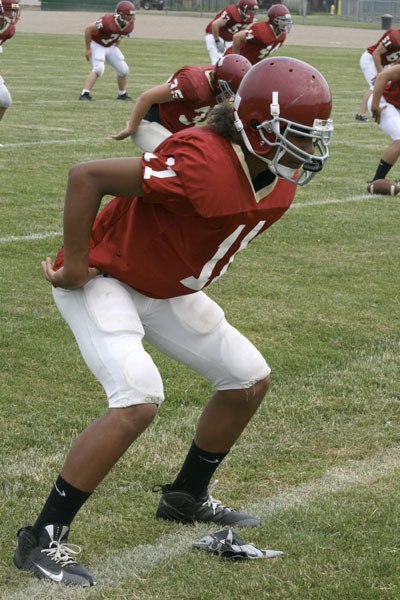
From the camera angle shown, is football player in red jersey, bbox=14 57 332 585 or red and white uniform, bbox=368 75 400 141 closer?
football player in red jersey, bbox=14 57 332 585

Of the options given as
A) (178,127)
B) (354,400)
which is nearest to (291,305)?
(354,400)

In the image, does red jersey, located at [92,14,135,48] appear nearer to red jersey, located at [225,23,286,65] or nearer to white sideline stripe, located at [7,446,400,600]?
red jersey, located at [225,23,286,65]

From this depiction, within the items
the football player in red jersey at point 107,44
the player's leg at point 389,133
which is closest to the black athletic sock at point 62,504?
the player's leg at point 389,133

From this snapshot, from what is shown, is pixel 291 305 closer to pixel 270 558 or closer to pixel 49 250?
pixel 49 250

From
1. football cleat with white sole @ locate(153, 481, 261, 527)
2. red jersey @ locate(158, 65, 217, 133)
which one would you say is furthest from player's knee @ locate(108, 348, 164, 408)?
red jersey @ locate(158, 65, 217, 133)

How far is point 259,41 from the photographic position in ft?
48.4

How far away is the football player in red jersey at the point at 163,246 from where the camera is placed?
10.5ft

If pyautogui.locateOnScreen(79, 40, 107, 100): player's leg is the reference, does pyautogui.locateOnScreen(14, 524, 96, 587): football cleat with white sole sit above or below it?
above

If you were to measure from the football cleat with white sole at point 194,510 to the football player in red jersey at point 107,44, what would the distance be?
45.0 ft

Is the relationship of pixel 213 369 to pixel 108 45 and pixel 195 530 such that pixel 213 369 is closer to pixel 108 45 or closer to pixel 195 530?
pixel 195 530

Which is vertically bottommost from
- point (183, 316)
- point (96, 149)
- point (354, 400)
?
point (96, 149)

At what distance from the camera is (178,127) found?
8242 millimetres

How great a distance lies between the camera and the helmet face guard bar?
3.20 meters

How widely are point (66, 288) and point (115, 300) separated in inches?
6.3
